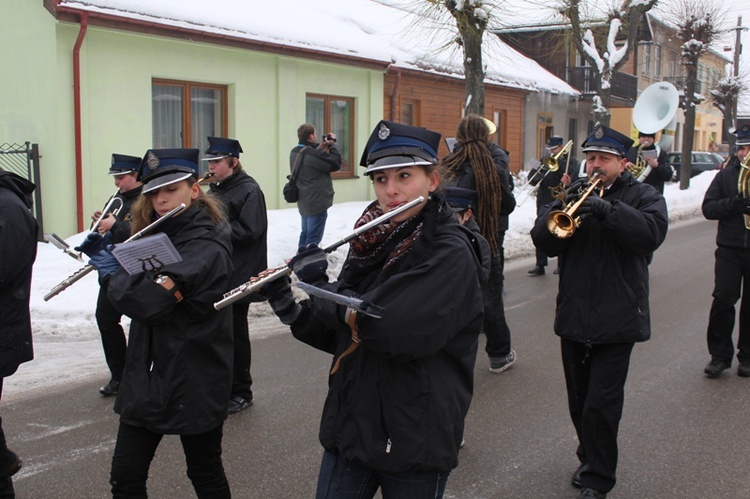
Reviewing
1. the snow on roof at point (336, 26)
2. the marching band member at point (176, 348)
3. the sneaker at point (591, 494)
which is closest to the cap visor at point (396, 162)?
the marching band member at point (176, 348)

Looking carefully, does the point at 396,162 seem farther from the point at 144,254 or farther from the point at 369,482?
the point at 144,254

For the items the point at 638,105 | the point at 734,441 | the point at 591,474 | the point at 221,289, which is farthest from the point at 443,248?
the point at 638,105

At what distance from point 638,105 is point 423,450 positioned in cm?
730

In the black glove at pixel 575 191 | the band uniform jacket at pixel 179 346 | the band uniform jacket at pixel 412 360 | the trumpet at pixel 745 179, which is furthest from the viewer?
the trumpet at pixel 745 179

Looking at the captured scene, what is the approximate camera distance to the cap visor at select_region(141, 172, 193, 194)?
347 centimetres

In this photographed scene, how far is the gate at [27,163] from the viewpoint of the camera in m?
11.5

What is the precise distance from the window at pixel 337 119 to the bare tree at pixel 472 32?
3117 mm

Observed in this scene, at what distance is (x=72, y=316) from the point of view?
7.78 meters

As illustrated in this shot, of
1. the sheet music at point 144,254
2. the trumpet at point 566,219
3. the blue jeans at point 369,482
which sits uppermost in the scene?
the trumpet at point 566,219

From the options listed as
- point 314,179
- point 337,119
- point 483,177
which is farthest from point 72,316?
point 337,119

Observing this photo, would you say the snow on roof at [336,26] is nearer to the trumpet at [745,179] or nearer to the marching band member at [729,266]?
the marching band member at [729,266]

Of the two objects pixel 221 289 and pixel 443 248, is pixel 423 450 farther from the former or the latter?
pixel 221 289

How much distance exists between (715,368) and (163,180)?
4.79 m

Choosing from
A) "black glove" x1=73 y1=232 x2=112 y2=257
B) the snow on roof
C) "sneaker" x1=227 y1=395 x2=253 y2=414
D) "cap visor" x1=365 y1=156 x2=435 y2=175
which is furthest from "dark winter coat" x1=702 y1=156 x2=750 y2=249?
the snow on roof
